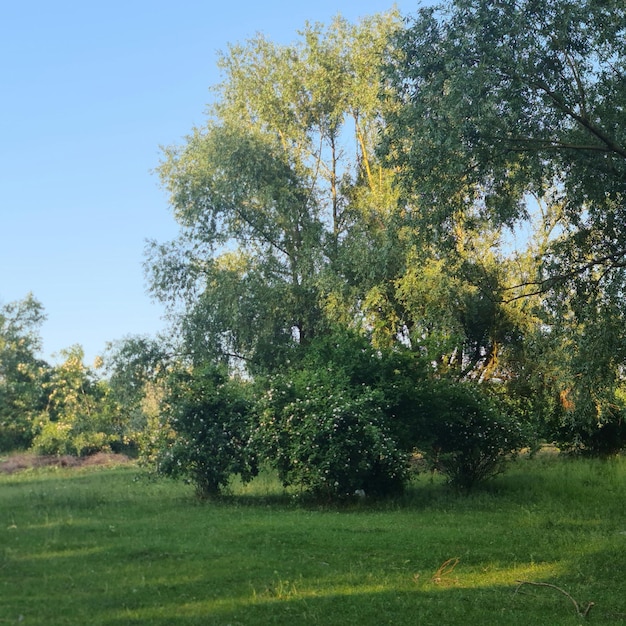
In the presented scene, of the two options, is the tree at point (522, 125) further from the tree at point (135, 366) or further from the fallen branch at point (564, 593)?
the tree at point (135, 366)

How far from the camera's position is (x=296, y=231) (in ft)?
93.2

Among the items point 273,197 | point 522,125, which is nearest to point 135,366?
point 273,197

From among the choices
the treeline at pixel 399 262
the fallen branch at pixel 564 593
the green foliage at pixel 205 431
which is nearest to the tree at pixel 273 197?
the treeline at pixel 399 262

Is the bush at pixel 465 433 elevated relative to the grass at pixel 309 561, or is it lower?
elevated

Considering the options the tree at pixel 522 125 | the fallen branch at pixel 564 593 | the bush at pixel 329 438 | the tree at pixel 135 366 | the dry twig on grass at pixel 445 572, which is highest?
the tree at pixel 522 125

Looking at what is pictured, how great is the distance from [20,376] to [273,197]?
3213cm

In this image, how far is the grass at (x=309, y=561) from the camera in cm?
740

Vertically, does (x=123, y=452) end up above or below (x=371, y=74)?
below

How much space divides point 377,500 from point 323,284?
31.9ft

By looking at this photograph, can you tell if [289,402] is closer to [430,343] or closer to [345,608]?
[430,343]

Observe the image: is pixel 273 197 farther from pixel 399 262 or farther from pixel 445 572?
pixel 445 572

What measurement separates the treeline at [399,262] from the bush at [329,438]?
52 millimetres

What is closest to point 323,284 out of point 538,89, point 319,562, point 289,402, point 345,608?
point 289,402

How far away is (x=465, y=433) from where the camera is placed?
18.6m
